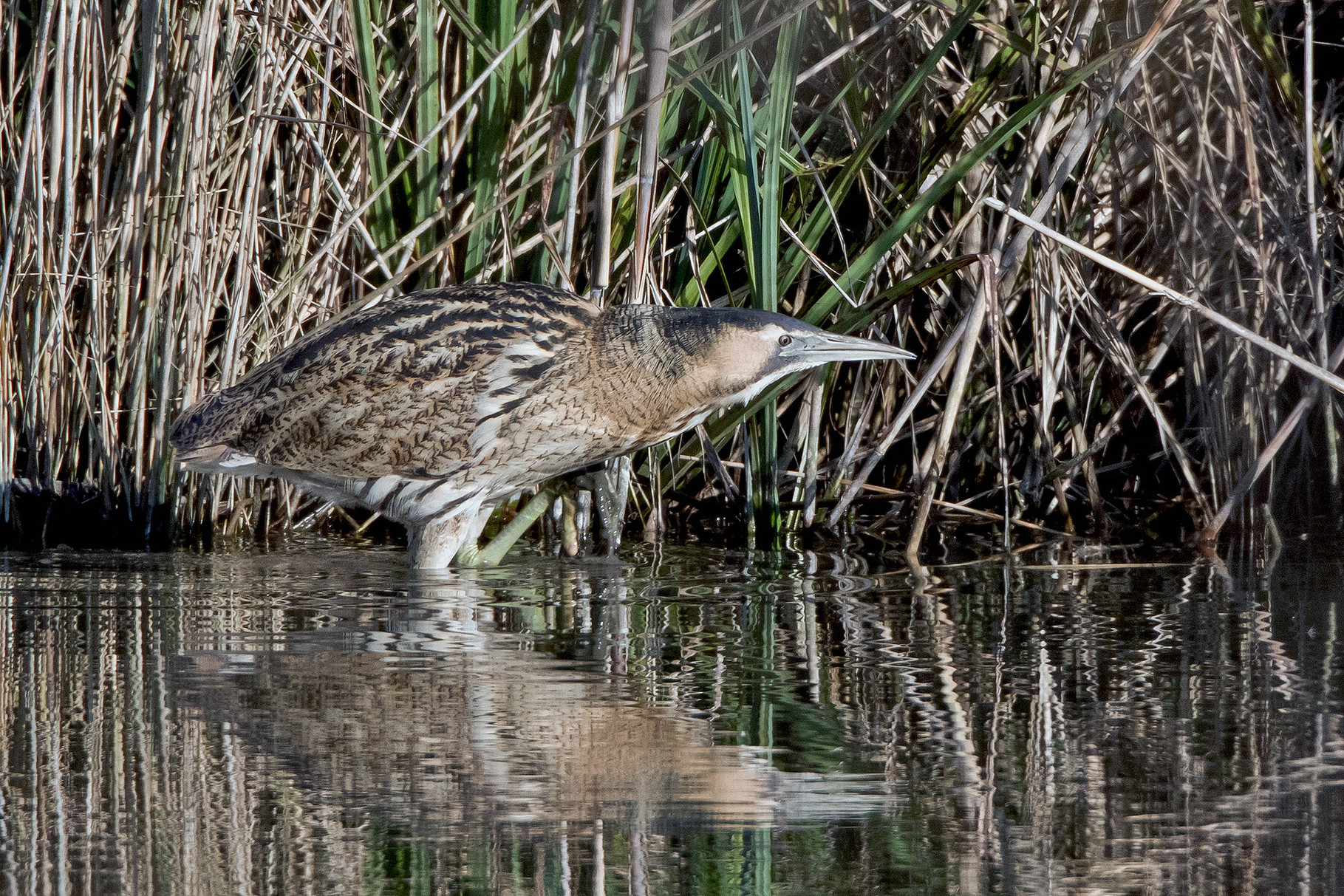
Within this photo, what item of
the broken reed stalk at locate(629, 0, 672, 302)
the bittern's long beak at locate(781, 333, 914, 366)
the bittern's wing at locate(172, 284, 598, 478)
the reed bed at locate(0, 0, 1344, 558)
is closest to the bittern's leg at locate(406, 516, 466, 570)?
the bittern's wing at locate(172, 284, 598, 478)

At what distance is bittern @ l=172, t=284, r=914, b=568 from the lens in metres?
3.79

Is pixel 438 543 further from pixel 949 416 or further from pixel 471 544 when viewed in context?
pixel 949 416

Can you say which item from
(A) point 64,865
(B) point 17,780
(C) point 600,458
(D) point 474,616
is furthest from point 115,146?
(A) point 64,865

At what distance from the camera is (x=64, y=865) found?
5.08ft

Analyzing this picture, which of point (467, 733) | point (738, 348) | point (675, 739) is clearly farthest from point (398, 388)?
point (675, 739)

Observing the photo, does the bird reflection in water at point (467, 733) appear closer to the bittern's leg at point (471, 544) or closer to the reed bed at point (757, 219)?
the bittern's leg at point (471, 544)

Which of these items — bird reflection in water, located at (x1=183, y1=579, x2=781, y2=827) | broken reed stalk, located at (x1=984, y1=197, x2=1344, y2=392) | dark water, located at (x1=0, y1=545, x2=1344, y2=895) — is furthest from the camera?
broken reed stalk, located at (x1=984, y1=197, x2=1344, y2=392)

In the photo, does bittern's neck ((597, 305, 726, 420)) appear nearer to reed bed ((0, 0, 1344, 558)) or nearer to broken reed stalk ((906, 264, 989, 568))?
reed bed ((0, 0, 1344, 558))

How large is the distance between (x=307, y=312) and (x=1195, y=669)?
9.13 ft

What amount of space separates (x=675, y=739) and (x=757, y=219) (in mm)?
2057

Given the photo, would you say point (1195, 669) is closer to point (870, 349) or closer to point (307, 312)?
point (870, 349)

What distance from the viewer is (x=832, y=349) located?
3750 millimetres

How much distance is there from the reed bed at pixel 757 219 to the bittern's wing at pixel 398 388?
0.26 meters

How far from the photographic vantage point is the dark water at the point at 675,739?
1584mm
